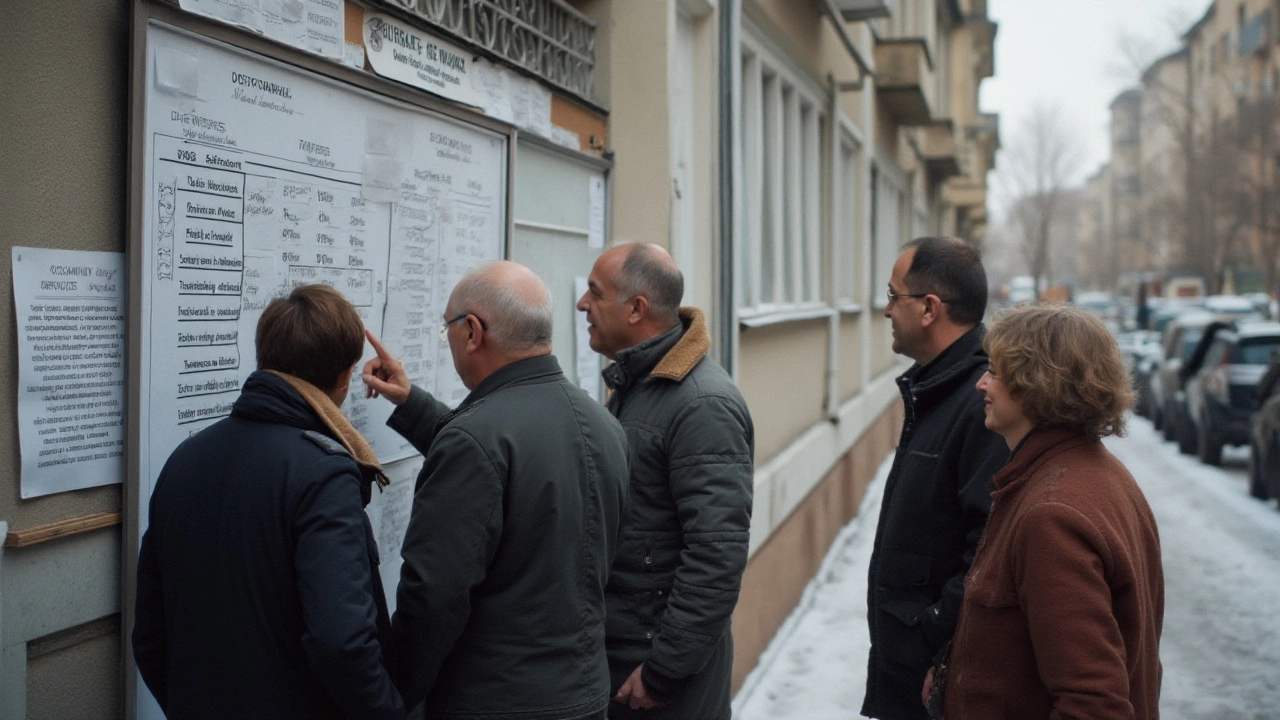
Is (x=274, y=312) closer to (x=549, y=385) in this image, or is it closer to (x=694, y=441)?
(x=549, y=385)

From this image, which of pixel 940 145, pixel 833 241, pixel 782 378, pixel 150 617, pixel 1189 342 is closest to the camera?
pixel 150 617

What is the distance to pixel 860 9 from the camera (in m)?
9.64

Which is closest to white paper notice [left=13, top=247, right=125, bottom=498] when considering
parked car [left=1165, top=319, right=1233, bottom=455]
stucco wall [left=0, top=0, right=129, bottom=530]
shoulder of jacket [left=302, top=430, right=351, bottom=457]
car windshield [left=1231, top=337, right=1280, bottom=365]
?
stucco wall [left=0, top=0, right=129, bottom=530]

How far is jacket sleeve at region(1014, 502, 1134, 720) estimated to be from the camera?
83.2 inches

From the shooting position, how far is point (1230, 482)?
14211mm

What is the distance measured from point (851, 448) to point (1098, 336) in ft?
29.0

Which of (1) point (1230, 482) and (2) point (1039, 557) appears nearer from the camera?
(2) point (1039, 557)

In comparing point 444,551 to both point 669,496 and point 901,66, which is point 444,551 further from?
point 901,66

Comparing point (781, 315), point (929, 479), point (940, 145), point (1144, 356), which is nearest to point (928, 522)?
point (929, 479)

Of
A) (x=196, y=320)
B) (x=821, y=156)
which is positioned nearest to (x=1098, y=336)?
(x=196, y=320)

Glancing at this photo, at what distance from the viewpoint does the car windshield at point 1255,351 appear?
47.2 ft

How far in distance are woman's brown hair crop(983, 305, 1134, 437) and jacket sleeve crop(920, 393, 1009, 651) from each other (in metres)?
0.37

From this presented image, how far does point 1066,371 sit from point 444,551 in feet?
4.15

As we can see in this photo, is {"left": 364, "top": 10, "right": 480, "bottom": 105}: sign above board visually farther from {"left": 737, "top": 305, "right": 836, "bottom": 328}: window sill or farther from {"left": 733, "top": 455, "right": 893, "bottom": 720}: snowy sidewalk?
{"left": 733, "top": 455, "right": 893, "bottom": 720}: snowy sidewalk
